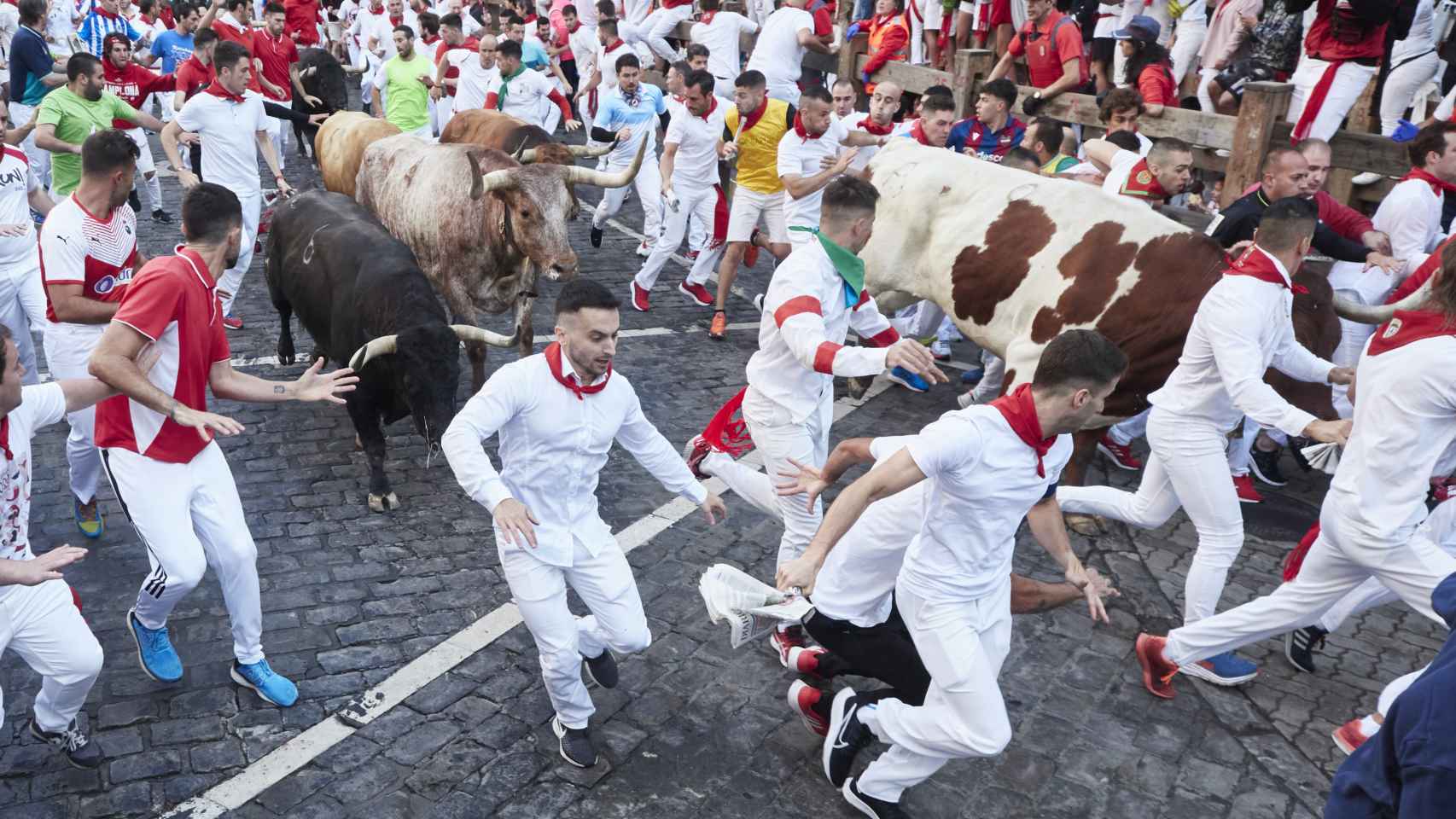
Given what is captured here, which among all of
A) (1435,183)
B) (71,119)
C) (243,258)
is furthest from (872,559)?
(71,119)

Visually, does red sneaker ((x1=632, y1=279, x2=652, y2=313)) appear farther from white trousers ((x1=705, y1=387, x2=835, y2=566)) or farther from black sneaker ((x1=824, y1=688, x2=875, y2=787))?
black sneaker ((x1=824, y1=688, x2=875, y2=787))

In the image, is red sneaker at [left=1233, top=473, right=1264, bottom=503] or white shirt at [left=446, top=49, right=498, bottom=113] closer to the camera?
red sneaker at [left=1233, top=473, right=1264, bottom=503]

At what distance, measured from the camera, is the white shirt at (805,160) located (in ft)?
32.9

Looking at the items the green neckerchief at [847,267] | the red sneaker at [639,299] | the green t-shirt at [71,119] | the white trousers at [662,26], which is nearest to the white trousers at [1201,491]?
the green neckerchief at [847,267]

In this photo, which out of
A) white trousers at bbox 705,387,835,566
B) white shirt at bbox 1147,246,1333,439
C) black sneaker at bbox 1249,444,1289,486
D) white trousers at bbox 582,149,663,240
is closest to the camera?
white shirt at bbox 1147,246,1333,439

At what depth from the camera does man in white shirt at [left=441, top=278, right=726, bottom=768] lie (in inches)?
183

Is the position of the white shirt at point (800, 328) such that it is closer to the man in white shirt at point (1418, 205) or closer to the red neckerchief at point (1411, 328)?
the red neckerchief at point (1411, 328)

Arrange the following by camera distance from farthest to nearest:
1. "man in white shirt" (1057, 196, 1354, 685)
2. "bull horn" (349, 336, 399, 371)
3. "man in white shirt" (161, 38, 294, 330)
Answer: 1. "man in white shirt" (161, 38, 294, 330)
2. "bull horn" (349, 336, 399, 371)
3. "man in white shirt" (1057, 196, 1354, 685)

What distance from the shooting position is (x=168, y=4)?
2089 centimetres

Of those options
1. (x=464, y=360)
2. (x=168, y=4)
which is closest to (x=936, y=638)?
(x=464, y=360)

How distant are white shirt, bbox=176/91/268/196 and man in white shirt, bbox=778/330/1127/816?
7.69 metres

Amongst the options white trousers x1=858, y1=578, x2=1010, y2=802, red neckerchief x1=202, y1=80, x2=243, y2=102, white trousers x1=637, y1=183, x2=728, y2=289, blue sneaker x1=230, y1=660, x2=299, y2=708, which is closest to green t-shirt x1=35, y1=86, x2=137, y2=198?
red neckerchief x1=202, y1=80, x2=243, y2=102

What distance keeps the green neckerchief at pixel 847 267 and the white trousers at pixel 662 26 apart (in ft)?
41.8

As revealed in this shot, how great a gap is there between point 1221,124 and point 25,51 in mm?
11204
